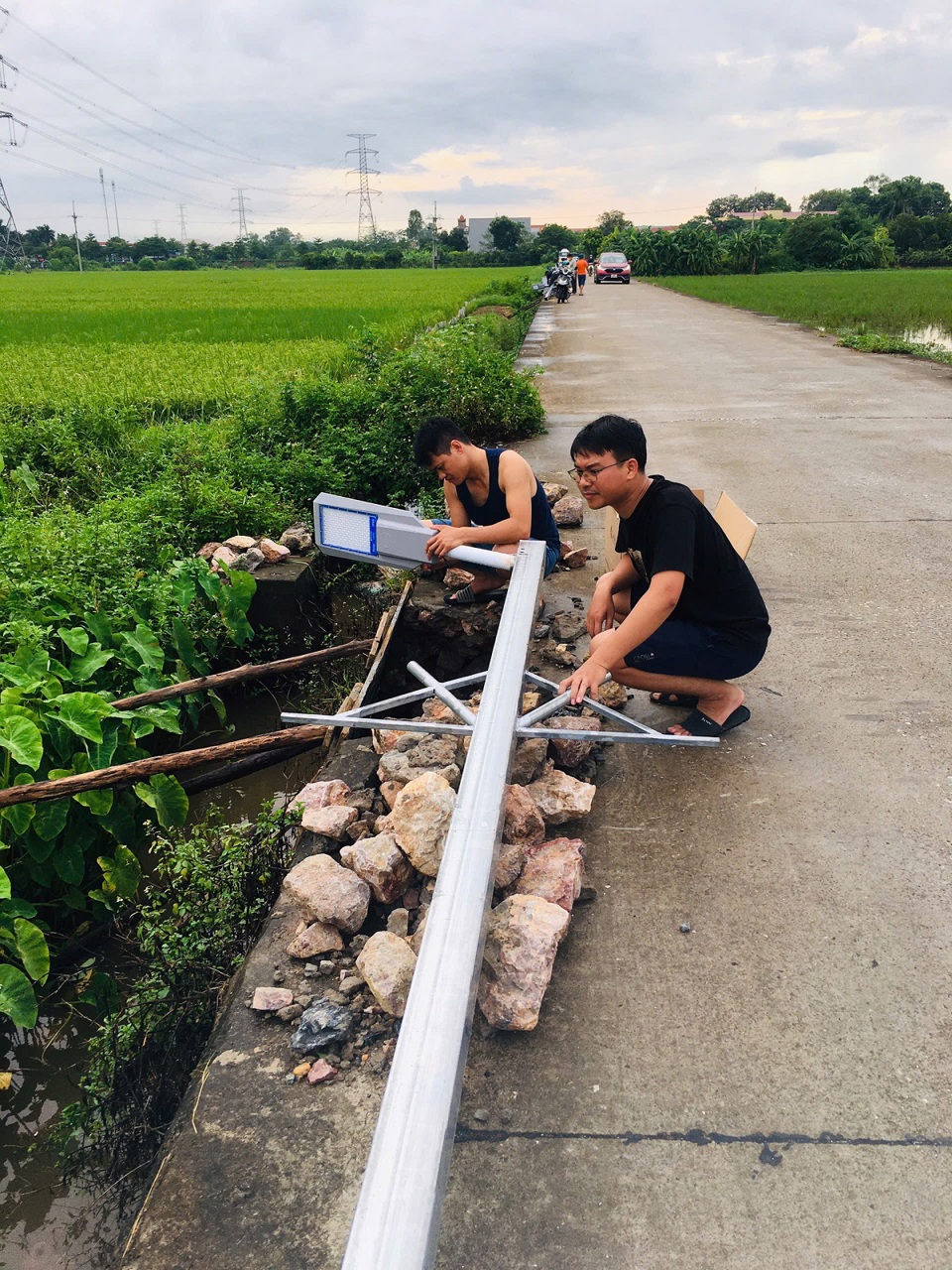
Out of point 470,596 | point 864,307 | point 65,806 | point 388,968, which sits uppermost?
point 864,307

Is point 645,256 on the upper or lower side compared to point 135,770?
upper

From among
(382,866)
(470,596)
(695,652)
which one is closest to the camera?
(382,866)

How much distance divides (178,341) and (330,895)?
39.0ft

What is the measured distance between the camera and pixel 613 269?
3919 centimetres

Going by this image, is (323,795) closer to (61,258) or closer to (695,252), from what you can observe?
(695,252)

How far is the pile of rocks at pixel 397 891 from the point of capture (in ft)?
6.38

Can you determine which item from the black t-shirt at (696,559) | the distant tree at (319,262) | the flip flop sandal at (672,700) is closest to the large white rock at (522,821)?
the black t-shirt at (696,559)

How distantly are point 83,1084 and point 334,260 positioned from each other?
70111 mm

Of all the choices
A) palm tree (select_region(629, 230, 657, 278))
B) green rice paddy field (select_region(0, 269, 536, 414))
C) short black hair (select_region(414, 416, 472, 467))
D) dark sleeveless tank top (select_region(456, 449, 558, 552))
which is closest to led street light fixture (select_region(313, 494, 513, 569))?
short black hair (select_region(414, 416, 472, 467))

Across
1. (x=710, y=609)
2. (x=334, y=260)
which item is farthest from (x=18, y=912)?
(x=334, y=260)

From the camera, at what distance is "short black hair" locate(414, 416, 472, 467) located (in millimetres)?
3533

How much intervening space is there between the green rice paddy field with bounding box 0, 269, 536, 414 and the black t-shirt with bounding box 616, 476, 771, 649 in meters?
5.51

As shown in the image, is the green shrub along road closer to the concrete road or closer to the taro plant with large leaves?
the taro plant with large leaves

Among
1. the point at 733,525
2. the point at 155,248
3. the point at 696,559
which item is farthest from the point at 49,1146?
the point at 155,248
